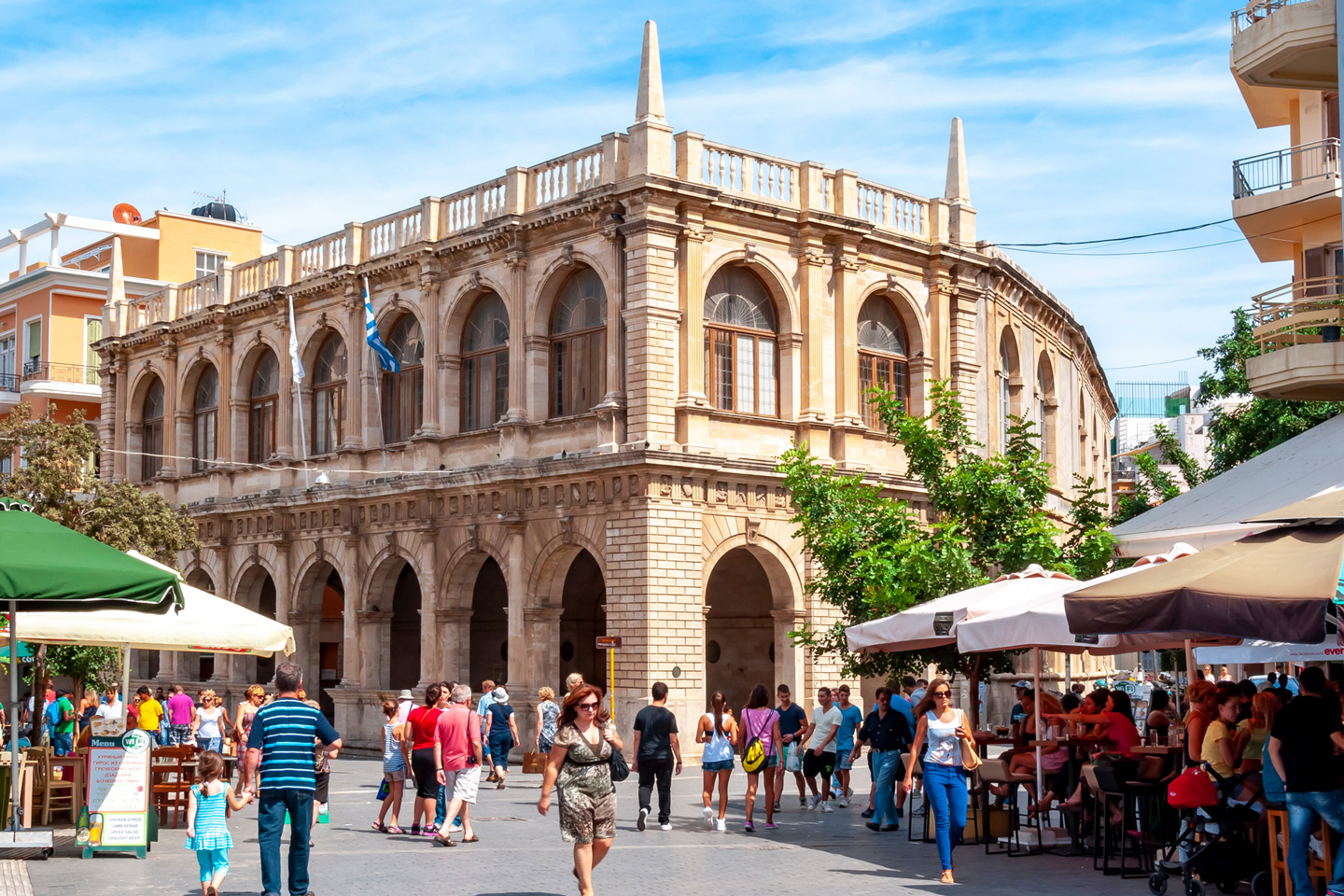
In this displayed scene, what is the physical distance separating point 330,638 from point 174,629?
25.7 metres

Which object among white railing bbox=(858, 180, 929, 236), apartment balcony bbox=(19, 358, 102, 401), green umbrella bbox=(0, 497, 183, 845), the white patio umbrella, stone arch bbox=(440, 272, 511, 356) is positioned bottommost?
the white patio umbrella

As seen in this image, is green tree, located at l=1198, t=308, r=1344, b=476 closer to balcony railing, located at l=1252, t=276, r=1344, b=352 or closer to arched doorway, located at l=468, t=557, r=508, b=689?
balcony railing, located at l=1252, t=276, r=1344, b=352

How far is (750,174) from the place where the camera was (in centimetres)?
3028

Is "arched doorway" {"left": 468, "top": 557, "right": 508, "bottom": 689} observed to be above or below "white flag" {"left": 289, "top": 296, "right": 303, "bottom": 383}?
below

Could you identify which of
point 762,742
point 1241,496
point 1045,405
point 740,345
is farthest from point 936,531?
point 1045,405

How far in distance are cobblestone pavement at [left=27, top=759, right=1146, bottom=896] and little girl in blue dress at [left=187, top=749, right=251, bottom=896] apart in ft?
3.22

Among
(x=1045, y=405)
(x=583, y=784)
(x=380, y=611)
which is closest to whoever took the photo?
(x=583, y=784)

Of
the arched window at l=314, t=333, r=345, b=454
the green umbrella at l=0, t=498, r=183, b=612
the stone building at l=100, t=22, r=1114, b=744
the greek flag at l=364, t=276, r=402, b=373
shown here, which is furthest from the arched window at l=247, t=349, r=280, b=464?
the green umbrella at l=0, t=498, r=183, b=612

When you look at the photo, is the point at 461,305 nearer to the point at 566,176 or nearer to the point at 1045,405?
the point at 566,176

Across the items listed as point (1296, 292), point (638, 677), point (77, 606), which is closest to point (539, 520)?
point (638, 677)

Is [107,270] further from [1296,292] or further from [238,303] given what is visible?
[1296,292]

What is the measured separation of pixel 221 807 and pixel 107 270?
43.0m

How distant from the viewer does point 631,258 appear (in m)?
29.0

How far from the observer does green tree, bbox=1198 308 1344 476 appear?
26578 millimetres
